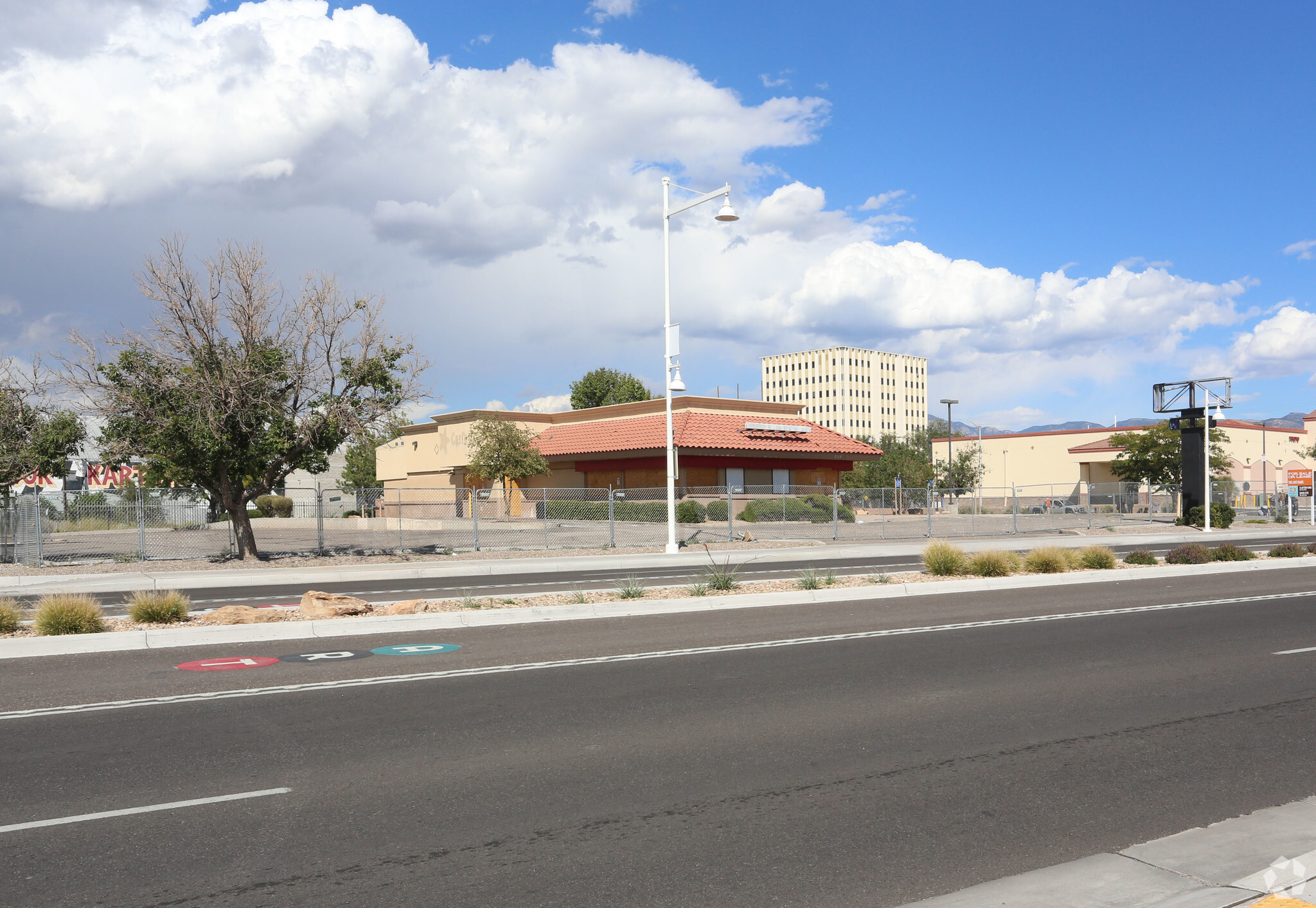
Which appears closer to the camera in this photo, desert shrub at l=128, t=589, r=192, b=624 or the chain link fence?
desert shrub at l=128, t=589, r=192, b=624

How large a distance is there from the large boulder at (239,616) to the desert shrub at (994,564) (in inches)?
503

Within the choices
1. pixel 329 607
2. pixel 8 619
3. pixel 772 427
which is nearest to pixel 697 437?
pixel 772 427

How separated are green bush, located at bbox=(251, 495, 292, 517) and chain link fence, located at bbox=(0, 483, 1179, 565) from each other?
12.4ft

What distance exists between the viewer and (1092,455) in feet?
267

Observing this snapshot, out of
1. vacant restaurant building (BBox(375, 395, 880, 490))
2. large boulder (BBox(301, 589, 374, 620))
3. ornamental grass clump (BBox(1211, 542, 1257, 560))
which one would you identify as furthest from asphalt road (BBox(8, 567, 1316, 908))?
vacant restaurant building (BBox(375, 395, 880, 490))

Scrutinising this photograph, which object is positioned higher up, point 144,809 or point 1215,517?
point 1215,517

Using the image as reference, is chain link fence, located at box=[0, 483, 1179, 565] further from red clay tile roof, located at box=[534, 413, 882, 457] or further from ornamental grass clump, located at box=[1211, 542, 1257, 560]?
ornamental grass clump, located at box=[1211, 542, 1257, 560]

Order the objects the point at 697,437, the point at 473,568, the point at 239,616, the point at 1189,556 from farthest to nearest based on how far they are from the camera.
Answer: the point at 697,437 → the point at 473,568 → the point at 1189,556 → the point at 239,616

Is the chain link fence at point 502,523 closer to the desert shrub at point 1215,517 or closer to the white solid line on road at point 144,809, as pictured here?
the desert shrub at point 1215,517

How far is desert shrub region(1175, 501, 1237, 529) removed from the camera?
42.2m

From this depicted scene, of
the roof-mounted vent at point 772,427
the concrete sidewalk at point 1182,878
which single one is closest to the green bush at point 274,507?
the roof-mounted vent at point 772,427

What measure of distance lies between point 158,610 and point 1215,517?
42.9 meters

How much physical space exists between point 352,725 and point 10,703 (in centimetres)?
330

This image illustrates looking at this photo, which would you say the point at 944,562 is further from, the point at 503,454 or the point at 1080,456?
the point at 1080,456
